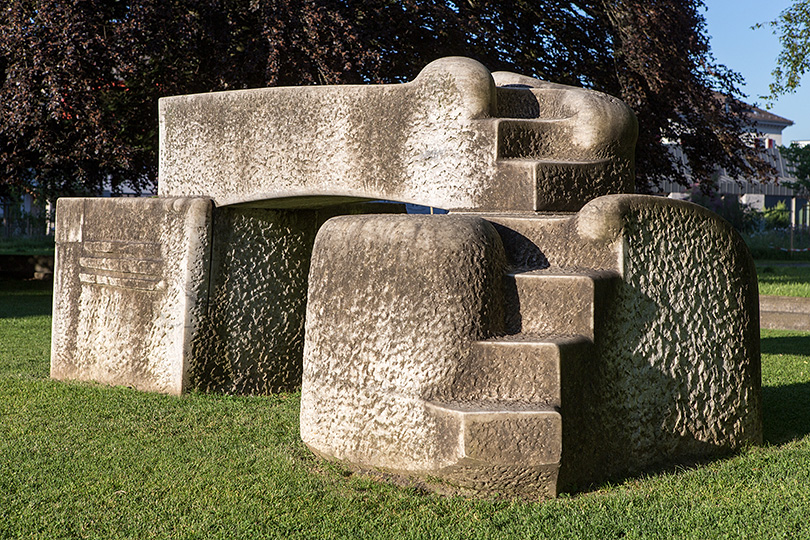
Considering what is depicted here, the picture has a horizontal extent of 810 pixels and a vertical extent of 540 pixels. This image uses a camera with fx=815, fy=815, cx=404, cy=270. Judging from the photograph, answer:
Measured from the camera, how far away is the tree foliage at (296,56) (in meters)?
9.26

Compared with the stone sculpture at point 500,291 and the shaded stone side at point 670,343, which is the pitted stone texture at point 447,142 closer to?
the stone sculpture at point 500,291

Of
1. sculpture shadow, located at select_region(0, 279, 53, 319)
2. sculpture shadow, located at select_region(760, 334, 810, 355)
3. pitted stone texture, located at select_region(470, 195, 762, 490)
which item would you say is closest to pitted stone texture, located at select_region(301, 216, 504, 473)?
pitted stone texture, located at select_region(470, 195, 762, 490)

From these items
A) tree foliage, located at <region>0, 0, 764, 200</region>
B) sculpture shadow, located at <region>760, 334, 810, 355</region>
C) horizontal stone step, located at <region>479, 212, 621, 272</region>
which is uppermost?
tree foliage, located at <region>0, 0, 764, 200</region>

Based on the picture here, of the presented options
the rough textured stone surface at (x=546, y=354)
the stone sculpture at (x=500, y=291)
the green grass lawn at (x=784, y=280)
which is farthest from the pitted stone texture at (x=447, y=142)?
the green grass lawn at (x=784, y=280)

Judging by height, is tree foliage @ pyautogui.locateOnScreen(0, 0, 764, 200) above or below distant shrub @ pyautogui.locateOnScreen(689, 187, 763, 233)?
above

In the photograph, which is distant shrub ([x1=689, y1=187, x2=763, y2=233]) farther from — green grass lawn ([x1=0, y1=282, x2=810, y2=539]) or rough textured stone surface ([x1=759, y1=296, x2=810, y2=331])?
green grass lawn ([x1=0, y1=282, x2=810, y2=539])

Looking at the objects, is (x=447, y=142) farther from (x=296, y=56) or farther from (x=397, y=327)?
(x=296, y=56)

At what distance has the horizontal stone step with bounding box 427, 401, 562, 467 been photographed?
3.16 meters

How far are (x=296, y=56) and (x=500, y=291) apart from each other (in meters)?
6.63

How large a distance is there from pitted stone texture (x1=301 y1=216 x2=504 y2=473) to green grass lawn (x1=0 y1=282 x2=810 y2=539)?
20cm

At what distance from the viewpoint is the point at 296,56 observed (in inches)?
370

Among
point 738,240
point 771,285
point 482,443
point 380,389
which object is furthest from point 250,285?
point 771,285

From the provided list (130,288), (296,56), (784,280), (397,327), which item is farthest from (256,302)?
(784,280)

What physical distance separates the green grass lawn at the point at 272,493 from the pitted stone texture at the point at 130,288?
0.62 metres
